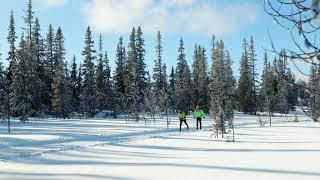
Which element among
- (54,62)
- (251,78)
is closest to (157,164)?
(54,62)

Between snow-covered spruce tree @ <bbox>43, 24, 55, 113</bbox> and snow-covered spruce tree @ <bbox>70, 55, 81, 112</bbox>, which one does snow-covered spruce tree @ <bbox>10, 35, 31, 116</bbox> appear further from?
snow-covered spruce tree @ <bbox>70, 55, 81, 112</bbox>

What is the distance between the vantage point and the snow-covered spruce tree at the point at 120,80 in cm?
6147

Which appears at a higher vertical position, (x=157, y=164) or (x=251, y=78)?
(x=251, y=78)

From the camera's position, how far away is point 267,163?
10820 millimetres

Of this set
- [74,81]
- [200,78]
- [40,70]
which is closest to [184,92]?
[200,78]

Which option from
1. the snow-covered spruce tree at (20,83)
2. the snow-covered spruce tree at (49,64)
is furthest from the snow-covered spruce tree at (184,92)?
the snow-covered spruce tree at (20,83)

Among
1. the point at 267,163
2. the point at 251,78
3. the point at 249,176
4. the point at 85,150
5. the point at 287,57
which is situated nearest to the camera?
the point at 287,57

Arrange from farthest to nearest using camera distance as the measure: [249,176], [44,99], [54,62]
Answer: [54,62], [44,99], [249,176]

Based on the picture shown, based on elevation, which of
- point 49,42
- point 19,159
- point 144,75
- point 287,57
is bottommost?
point 19,159

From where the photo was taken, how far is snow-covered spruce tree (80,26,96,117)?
5934cm

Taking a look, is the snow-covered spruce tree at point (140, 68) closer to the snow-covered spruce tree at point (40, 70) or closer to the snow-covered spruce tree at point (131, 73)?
the snow-covered spruce tree at point (131, 73)

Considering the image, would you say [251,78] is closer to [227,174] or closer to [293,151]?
[293,151]

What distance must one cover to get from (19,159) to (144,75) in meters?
52.7

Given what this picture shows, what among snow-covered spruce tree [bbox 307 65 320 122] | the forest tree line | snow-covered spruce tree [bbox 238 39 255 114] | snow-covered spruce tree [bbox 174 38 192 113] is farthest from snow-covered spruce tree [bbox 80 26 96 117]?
snow-covered spruce tree [bbox 307 65 320 122]
